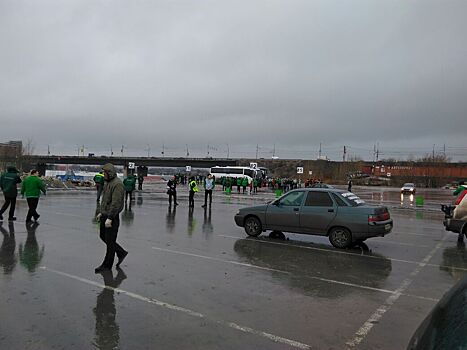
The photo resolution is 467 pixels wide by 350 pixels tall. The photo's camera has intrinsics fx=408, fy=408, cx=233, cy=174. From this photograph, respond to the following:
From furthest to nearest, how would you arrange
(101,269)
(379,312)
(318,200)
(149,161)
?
(149,161), (318,200), (101,269), (379,312)

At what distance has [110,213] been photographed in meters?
7.38

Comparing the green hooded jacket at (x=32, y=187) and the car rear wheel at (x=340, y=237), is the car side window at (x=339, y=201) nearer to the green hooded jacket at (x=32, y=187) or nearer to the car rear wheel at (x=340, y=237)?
the car rear wheel at (x=340, y=237)

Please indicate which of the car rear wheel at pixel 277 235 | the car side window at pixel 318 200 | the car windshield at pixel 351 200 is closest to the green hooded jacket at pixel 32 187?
the car rear wheel at pixel 277 235

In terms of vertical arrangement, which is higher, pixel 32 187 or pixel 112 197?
pixel 112 197

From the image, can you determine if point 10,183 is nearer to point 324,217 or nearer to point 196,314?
point 324,217

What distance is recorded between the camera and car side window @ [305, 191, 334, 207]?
35.5ft

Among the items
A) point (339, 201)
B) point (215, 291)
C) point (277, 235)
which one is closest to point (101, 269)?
point (215, 291)

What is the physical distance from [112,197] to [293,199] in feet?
18.2

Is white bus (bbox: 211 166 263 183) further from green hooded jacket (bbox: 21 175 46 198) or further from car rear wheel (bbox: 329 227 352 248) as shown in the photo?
car rear wheel (bbox: 329 227 352 248)

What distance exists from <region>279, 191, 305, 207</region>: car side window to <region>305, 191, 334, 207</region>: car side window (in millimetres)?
223

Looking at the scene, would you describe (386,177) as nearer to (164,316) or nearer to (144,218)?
(144,218)

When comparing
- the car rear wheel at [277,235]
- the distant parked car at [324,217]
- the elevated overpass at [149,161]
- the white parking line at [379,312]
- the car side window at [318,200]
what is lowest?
the car rear wheel at [277,235]

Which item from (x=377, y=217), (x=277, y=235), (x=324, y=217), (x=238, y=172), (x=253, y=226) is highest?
Result: (x=238, y=172)

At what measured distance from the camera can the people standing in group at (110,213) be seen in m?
7.38
